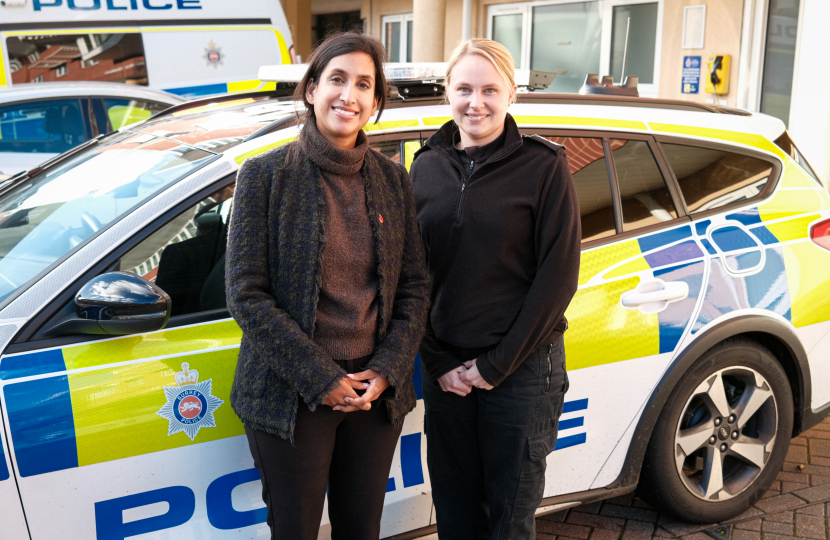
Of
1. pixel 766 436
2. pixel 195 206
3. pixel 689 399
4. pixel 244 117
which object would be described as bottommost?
pixel 766 436

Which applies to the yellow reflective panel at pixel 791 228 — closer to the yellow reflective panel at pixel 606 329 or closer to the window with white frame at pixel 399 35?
the yellow reflective panel at pixel 606 329

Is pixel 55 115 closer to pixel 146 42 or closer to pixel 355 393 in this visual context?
pixel 146 42

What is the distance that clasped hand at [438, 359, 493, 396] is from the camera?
7.06 ft

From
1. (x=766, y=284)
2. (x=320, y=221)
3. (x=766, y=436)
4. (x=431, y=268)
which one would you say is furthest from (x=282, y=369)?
(x=766, y=436)

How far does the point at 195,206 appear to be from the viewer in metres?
2.25

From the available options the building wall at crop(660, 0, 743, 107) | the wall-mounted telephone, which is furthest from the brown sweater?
the wall-mounted telephone

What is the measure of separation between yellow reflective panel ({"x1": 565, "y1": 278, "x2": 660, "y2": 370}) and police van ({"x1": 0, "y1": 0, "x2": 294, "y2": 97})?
5.32 m

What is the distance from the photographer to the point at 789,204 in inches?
124

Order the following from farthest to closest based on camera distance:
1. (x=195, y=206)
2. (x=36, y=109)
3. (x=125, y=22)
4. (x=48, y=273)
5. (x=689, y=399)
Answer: (x=125, y=22) < (x=36, y=109) < (x=689, y=399) < (x=195, y=206) < (x=48, y=273)

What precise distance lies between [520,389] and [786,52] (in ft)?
23.5

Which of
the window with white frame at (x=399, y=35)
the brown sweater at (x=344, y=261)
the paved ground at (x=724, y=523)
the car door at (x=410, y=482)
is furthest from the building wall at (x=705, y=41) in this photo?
the brown sweater at (x=344, y=261)

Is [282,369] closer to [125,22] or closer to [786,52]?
[125,22]

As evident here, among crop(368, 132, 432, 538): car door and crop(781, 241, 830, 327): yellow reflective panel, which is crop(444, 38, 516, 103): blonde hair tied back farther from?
crop(781, 241, 830, 327): yellow reflective panel

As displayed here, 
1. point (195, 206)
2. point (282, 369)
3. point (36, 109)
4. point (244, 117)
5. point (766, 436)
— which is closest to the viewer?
point (282, 369)
